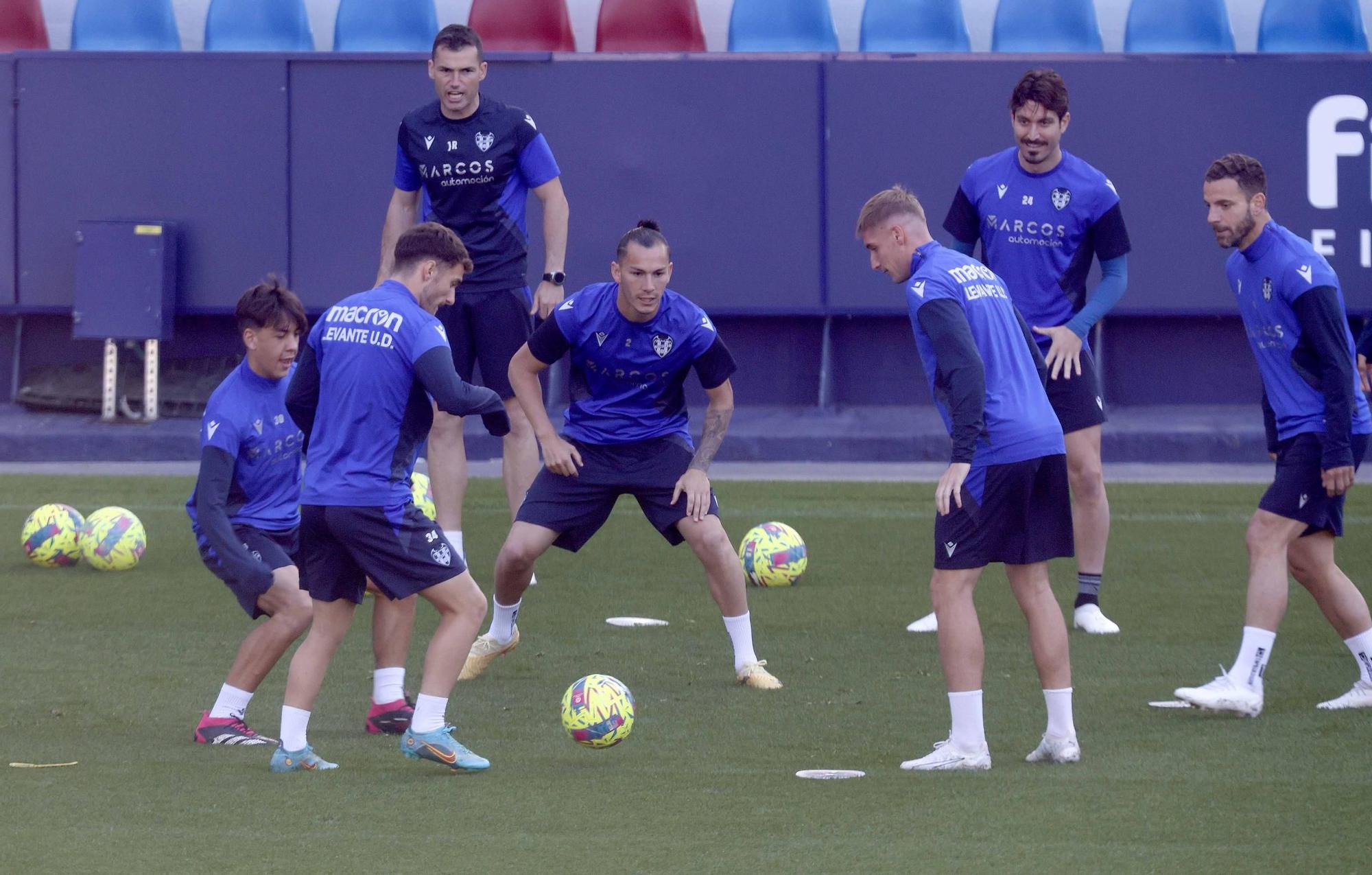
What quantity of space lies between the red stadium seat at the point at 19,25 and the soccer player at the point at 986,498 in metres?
12.9

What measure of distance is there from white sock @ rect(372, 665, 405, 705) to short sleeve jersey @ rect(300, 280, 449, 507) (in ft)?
2.67

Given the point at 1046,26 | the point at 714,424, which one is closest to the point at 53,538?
the point at 714,424

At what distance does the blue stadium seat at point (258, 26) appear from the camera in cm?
1609

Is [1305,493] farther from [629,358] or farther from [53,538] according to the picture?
[53,538]

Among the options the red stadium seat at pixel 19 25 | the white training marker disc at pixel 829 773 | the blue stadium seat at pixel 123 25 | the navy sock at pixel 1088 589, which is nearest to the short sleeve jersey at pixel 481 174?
the navy sock at pixel 1088 589

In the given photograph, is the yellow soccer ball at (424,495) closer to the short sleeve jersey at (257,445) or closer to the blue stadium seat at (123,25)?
the short sleeve jersey at (257,445)

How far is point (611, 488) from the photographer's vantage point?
664cm

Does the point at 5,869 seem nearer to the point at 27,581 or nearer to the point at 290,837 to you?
the point at 290,837

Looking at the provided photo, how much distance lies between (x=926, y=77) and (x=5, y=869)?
39.3ft

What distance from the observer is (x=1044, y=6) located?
631 inches

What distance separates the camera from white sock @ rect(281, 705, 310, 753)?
5.14m

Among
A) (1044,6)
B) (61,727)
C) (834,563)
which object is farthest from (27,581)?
(1044,6)

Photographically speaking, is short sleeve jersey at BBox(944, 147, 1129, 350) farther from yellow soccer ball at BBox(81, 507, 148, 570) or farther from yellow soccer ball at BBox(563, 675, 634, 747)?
yellow soccer ball at BBox(81, 507, 148, 570)

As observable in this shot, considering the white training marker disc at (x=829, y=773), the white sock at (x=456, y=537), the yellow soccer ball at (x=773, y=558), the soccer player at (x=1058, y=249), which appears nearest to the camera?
the white training marker disc at (x=829, y=773)
